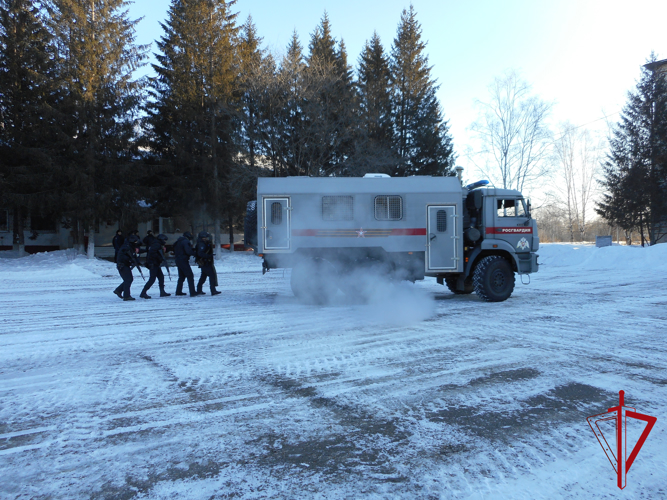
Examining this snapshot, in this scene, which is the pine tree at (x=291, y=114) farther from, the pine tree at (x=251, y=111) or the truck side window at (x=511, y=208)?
the truck side window at (x=511, y=208)

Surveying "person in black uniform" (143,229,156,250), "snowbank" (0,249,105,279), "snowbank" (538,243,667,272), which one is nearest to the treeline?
"snowbank" (0,249,105,279)

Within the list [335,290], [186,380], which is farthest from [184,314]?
[186,380]

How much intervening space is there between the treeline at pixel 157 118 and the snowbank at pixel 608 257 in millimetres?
11016

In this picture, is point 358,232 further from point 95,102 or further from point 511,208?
point 95,102

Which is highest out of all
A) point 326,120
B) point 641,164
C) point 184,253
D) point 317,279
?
point 326,120

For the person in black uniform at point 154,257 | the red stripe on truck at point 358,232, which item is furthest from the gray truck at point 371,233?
the person in black uniform at point 154,257

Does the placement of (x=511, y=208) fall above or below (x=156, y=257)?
above

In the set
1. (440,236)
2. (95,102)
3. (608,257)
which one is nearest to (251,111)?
(95,102)

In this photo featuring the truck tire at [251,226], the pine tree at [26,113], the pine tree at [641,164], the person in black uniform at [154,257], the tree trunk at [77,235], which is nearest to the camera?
the truck tire at [251,226]

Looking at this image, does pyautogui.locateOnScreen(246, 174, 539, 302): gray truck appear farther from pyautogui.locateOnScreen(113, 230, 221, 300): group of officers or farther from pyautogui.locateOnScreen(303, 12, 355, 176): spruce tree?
pyautogui.locateOnScreen(303, 12, 355, 176): spruce tree

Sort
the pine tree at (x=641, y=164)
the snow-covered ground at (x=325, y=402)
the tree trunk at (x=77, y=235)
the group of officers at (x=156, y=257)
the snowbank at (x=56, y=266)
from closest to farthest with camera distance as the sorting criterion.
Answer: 1. the snow-covered ground at (x=325, y=402)
2. the group of officers at (x=156, y=257)
3. the snowbank at (x=56, y=266)
4. the tree trunk at (x=77, y=235)
5. the pine tree at (x=641, y=164)

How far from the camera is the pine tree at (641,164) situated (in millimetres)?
28375

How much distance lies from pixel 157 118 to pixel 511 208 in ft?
78.3

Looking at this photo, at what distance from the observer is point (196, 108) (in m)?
27.0
